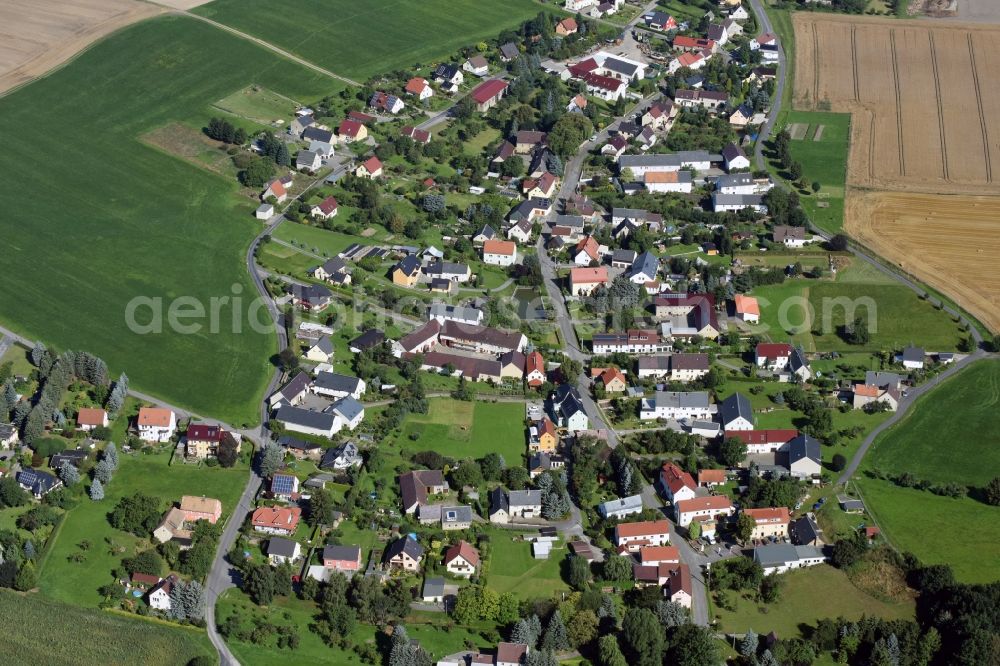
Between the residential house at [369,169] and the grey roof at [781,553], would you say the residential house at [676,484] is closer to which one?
the grey roof at [781,553]

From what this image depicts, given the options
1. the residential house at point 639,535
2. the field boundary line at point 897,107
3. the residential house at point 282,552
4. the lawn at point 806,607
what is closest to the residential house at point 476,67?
the field boundary line at point 897,107

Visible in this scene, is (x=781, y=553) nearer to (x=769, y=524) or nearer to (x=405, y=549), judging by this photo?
(x=769, y=524)

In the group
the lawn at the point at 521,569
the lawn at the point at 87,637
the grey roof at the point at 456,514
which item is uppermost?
the grey roof at the point at 456,514

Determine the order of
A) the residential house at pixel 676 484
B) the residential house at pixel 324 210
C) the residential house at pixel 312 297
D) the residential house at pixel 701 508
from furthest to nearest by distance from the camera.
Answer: the residential house at pixel 324 210, the residential house at pixel 312 297, the residential house at pixel 676 484, the residential house at pixel 701 508

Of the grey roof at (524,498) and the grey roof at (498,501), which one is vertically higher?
the grey roof at (524,498)

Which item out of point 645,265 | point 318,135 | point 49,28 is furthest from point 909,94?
point 49,28

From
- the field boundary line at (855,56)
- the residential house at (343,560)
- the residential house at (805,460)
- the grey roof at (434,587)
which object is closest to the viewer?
the grey roof at (434,587)
